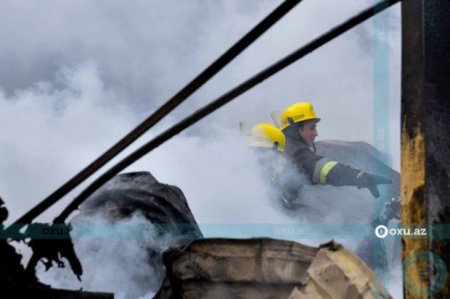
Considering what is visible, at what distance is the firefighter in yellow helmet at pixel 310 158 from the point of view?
263 inches

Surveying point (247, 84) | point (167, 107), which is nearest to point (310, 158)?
point (167, 107)

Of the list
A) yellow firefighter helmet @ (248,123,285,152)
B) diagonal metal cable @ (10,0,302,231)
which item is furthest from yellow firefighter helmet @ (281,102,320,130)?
diagonal metal cable @ (10,0,302,231)

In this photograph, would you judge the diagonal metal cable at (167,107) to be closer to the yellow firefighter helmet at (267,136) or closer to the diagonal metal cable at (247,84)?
the diagonal metal cable at (247,84)

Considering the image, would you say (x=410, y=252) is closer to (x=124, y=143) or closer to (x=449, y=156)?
(x=449, y=156)

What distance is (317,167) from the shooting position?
754cm

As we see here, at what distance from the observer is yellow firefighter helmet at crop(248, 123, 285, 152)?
8.14 metres

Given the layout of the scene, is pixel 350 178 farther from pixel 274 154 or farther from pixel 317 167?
pixel 274 154

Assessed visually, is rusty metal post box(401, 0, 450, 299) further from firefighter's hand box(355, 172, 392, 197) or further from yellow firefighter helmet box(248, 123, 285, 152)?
yellow firefighter helmet box(248, 123, 285, 152)

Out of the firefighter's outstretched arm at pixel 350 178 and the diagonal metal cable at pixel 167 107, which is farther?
the firefighter's outstretched arm at pixel 350 178

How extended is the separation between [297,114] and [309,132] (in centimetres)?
35

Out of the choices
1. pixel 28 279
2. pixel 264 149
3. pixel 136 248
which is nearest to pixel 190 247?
pixel 28 279

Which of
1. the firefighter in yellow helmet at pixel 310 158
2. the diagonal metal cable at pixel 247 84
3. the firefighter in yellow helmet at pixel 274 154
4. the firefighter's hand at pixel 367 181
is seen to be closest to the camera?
the diagonal metal cable at pixel 247 84

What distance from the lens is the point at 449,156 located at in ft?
6.14

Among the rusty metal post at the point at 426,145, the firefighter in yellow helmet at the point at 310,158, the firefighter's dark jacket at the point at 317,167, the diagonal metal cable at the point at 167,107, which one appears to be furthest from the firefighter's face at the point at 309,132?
the rusty metal post at the point at 426,145
